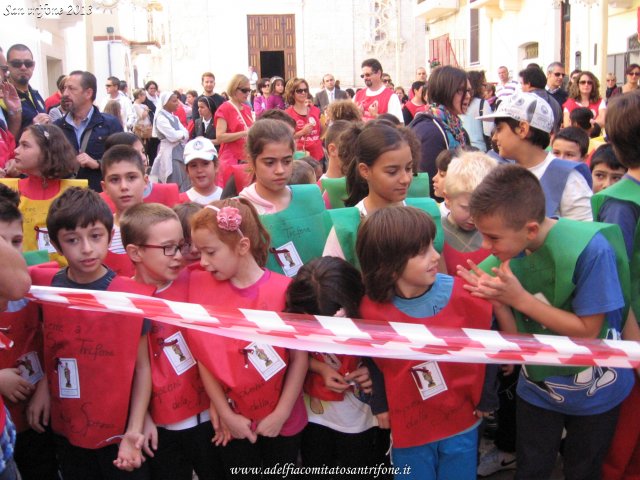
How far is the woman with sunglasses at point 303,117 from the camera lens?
Result: 30.0 ft

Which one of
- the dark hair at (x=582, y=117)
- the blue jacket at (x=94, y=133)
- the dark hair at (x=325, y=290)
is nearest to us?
the dark hair at (x=325, y=290)

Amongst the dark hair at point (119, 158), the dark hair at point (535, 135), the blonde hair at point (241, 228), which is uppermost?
the dark hair at point (535, 135)

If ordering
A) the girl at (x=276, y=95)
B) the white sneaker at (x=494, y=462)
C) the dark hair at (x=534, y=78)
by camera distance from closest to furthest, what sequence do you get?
the white sneaker at (x=494, y=462) → the dark hair at (x=534, y=78) → the girl at (x=276, y=95)

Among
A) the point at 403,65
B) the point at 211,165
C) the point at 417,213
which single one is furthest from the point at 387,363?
the point at 403,65

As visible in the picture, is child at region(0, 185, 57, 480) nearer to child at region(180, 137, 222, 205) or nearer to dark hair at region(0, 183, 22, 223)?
dark hair at region(0, 183, 22, 223)

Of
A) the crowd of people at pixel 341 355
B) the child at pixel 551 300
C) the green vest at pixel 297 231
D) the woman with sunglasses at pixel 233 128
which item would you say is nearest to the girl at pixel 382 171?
the crowd of people at pixel 341 355

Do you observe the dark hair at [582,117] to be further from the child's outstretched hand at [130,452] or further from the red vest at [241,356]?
the child's outstretched hand at [130,452]

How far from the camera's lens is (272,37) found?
38.5 m

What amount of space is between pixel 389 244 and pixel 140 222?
1171 mm

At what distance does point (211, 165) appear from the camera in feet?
16.9

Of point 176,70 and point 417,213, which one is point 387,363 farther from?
point 176,70

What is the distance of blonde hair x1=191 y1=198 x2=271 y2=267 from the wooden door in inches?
1432

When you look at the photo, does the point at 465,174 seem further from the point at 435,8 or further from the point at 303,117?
the point at 435,8

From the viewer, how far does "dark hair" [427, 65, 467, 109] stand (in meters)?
5.60
